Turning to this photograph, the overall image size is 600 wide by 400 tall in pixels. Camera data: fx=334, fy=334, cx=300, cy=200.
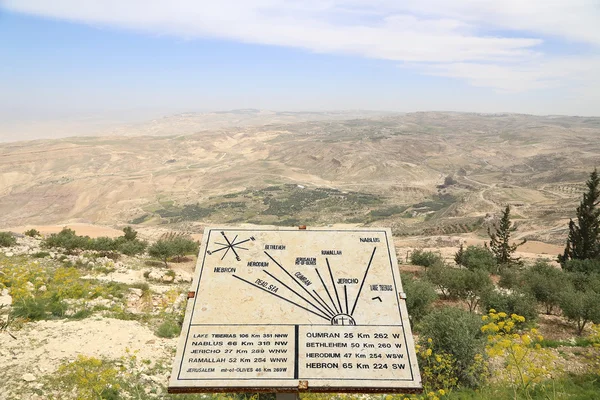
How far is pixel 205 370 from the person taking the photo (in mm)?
4051

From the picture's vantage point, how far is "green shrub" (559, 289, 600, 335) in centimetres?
1073

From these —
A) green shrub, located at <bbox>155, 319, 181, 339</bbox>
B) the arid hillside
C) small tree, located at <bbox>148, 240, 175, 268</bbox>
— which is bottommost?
the arid hillside

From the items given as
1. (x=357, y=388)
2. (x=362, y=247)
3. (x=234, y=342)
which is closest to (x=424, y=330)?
(x=362, y=247)

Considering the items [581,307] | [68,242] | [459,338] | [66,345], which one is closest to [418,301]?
[459,338]

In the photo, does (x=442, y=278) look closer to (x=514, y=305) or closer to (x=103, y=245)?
(x=514, y=305)

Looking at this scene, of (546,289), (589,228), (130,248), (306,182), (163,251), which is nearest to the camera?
(546,289)

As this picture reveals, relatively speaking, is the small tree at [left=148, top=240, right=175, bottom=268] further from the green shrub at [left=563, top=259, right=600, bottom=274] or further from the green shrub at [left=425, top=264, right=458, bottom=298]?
the green shrub at [left=563, top=259, right=600, bottom=274]

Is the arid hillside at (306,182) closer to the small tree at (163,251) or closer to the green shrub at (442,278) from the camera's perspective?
the green shrub at (442,278)

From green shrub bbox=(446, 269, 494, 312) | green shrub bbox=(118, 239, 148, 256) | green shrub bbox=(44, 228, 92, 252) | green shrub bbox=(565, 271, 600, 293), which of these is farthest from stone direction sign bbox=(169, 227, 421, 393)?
green shrub bbox=(44, 228, 92, 252)

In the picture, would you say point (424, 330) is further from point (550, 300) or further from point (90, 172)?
point (90, 172)

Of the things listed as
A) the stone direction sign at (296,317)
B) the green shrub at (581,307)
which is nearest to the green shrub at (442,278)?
the green shrub at (581,307)

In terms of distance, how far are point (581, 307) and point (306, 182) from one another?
7745cm

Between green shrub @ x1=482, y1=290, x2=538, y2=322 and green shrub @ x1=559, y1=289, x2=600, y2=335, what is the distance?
97cm

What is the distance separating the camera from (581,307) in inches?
429
